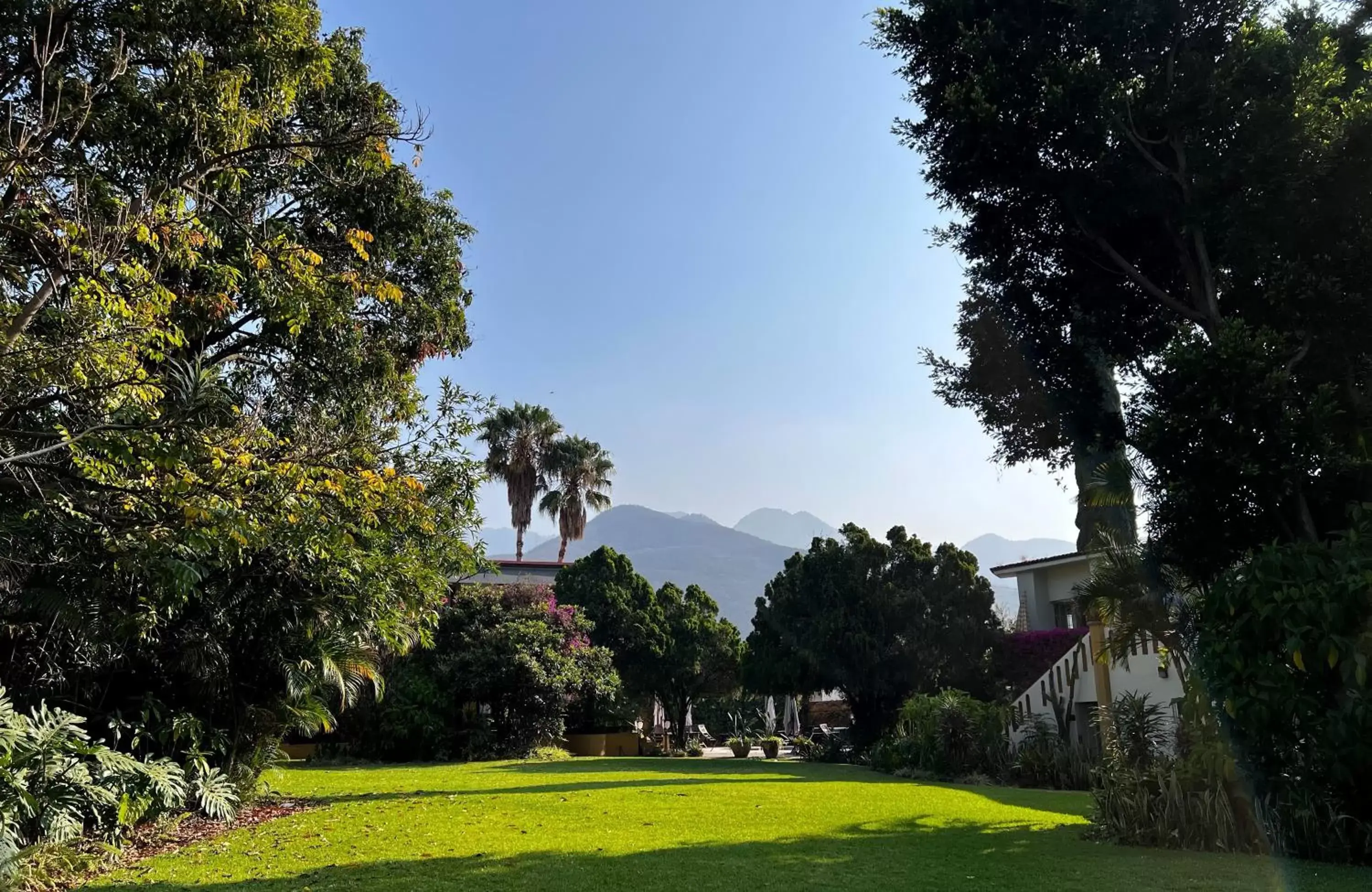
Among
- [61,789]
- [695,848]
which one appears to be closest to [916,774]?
[695,848]

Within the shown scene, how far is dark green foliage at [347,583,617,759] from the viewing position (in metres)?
23.9

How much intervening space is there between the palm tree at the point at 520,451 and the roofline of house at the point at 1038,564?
1958cm

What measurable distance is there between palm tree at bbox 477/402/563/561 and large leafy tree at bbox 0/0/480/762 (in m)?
25.0

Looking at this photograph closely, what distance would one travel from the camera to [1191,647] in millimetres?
10211

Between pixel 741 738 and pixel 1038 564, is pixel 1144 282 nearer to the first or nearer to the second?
pixel 1038 564

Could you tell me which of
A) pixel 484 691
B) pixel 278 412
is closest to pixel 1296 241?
pixel 278 412

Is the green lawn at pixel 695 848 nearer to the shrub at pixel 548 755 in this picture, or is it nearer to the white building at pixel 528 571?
the shrub at pixel 548 755

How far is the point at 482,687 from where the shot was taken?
24.7m

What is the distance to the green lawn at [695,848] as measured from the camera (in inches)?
278

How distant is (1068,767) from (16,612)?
51.4 ft

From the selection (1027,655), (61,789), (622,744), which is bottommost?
(622,744)

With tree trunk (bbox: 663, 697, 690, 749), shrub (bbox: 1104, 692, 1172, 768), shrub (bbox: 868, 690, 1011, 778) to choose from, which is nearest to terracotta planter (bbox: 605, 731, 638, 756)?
tree trunk (bbox: 663, 697, 690, 749)

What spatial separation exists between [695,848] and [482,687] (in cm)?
1722

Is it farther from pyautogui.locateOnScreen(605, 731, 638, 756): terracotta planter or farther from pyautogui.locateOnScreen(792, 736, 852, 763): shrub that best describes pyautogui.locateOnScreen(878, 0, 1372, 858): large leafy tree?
pyautogui.locateOnScreen(605, 731, 638, 756): terracotta planter
